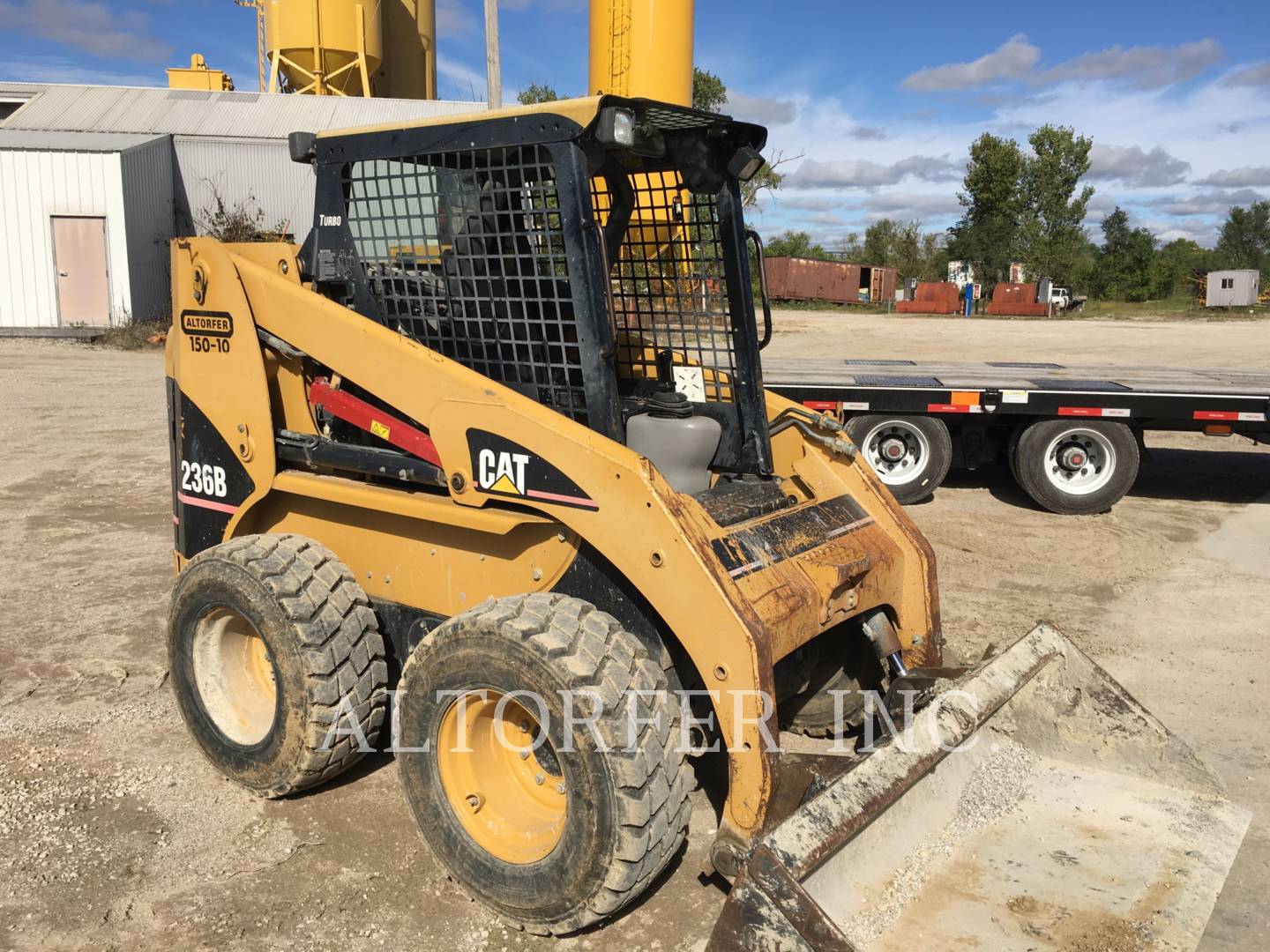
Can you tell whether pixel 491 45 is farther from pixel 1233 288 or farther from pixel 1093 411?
pixel 1233 288

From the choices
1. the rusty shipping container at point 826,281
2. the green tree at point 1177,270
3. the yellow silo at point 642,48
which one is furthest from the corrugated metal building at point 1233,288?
the yellow silo at point 642,48

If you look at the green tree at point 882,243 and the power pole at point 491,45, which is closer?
the power pole at point 491,45

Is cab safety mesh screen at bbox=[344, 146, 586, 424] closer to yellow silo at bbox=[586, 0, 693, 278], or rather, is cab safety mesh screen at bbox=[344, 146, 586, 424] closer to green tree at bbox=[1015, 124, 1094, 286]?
yellow silo at bbox=[586, 0, 693, 278]

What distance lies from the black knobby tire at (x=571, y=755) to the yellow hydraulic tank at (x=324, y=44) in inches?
911

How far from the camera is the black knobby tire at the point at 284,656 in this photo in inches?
137

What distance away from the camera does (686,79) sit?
6859 millimetres

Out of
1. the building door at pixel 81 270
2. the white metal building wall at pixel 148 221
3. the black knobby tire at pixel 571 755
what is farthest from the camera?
the white metal building wall at pixel 148 221

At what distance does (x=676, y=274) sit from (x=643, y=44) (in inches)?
129

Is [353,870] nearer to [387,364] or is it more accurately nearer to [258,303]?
[387,364]

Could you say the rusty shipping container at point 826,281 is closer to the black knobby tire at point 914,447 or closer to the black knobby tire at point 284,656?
the black knobby tire at point 914,447

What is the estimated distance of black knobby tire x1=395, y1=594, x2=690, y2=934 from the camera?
2768mm

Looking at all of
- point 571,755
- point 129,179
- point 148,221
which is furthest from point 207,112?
point 571,755

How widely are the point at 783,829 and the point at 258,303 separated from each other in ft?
8.65

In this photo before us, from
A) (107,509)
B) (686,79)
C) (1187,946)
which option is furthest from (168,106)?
(1187,946)
